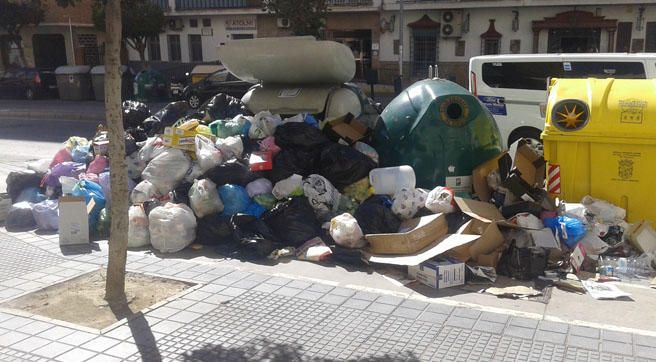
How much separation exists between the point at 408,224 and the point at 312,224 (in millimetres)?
951

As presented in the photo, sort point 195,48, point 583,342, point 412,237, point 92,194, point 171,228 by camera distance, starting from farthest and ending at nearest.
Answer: point 195,48 < point 92,194 < point 171,228 < point 412,237 < point 583,342

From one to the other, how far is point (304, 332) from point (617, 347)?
2.01 meters

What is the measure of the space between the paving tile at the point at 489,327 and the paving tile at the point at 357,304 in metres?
0.83

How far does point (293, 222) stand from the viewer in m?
5.87

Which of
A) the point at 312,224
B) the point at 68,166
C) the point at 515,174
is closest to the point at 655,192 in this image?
the point at 515,174

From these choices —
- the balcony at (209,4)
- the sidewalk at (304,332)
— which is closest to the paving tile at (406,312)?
the sidewalk at (304,332)

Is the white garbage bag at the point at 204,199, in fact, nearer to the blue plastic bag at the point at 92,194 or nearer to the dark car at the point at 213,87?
the blue plastic bag at the point at 92,194

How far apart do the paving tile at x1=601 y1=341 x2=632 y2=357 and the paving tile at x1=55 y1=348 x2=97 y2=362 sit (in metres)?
3.21

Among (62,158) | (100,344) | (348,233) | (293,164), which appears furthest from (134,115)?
(100,344)

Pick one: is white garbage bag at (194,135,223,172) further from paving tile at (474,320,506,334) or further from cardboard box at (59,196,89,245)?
paving tile at (474,320,506,334)

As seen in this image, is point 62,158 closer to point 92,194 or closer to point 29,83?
point 92,194

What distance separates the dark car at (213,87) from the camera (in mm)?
21125

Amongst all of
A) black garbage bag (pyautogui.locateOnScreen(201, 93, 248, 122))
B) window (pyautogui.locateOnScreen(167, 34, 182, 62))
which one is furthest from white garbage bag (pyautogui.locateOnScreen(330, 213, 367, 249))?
window (pyautogui.locateOnScreen(167, 34, 182, 62))

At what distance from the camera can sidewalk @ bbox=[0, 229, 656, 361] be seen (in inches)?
149
